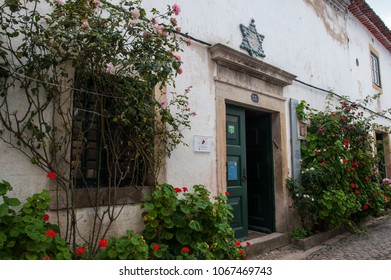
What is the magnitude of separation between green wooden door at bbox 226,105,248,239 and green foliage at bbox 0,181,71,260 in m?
2.67

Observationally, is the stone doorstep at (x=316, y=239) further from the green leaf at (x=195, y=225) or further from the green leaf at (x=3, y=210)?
the green leaf at (x=3, y=210)

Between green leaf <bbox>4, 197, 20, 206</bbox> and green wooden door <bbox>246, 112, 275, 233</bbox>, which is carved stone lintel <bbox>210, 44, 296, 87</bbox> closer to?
green wooden door <bbox>246, 112, 275, 233</bbox>

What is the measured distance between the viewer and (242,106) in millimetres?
4816

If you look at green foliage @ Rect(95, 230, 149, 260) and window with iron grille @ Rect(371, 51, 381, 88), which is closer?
green foliage @ Rect(95, 230, 149, 260)

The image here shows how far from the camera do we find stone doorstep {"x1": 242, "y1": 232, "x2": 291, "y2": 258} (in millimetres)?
4220

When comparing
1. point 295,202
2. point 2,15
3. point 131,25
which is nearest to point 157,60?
point 131,25

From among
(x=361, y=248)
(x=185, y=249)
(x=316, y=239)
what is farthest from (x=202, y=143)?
(x=361, y=248)

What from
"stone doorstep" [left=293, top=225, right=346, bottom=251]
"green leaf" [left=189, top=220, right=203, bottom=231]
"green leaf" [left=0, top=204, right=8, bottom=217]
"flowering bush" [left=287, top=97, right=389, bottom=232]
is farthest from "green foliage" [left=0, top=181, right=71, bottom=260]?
"flowering bush" [left=287, top=97, right=389, bottom=232]

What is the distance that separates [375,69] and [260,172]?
282 inches

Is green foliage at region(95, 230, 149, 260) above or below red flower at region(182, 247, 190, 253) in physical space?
above

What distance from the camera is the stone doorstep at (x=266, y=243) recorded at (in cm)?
422

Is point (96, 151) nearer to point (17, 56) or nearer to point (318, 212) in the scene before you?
point (17, 56)

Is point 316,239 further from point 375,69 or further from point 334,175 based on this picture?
point 375,69

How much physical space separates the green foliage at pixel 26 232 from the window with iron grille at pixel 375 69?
10355mm
